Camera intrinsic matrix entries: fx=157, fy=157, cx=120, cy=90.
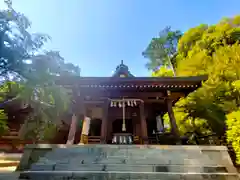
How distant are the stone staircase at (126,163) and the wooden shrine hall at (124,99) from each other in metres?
2.09

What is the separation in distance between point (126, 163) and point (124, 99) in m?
4.40

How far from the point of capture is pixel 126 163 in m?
4.77

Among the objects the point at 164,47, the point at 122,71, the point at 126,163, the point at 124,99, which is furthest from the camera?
the point at 164,47

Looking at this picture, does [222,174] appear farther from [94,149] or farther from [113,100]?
[113,100]

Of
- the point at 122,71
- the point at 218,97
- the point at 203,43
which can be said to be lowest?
the point at 218,97

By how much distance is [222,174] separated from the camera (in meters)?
4.41

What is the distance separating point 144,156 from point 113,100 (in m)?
4.20

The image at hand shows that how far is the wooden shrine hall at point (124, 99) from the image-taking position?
801cm

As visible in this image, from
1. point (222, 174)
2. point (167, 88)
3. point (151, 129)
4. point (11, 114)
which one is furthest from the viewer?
point (11, 114)

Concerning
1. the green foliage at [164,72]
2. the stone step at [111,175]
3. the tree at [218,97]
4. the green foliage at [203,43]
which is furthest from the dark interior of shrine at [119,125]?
the green foliage at [164,72]

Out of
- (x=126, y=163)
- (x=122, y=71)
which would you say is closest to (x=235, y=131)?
(x=126, y=163)

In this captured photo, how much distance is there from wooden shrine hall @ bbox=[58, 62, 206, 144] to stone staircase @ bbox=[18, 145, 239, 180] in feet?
6.85

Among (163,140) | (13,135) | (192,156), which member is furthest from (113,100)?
(13,135)

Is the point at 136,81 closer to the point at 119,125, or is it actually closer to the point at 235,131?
the point at 119,125
